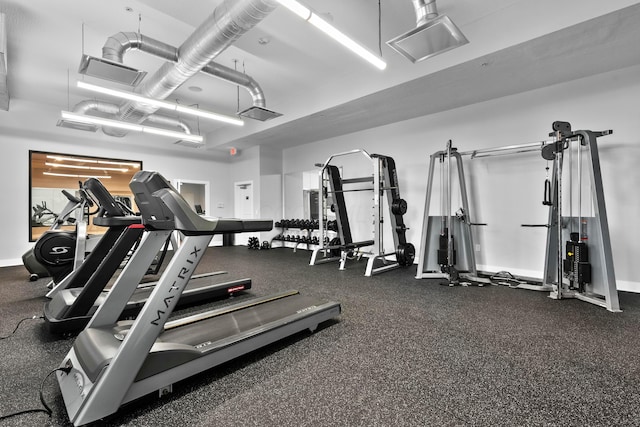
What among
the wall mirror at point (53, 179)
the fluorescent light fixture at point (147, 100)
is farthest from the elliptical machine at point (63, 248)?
the wall mirror at point (53, 179)

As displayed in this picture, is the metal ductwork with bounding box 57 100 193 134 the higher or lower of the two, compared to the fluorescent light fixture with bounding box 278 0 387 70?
higher

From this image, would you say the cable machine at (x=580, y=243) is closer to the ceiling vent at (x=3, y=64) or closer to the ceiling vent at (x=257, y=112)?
the ceiling vent at (x=257, y=112)

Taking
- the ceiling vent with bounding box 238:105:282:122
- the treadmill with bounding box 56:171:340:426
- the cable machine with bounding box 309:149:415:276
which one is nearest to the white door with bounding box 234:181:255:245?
the cable machine with bounding box 309:149:415:276

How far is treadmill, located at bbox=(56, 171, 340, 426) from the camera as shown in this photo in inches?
57.2

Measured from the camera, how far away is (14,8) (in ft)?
11.1

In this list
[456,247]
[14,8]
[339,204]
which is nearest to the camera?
[14,8]

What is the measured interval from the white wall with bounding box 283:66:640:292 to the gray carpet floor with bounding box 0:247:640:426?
1524mm

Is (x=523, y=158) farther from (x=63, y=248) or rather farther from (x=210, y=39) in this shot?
(x=63, y=248)

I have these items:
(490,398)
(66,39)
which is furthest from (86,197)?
(490,398)

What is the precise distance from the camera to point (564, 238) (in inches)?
155

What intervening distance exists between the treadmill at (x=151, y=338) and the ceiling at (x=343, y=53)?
2.36m

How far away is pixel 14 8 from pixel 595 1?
6.02 meters

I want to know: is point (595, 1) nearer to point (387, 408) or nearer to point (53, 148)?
point (387, 408)

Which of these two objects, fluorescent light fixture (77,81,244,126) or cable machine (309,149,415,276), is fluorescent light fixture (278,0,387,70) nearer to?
cable machine (309,149,415,276)
